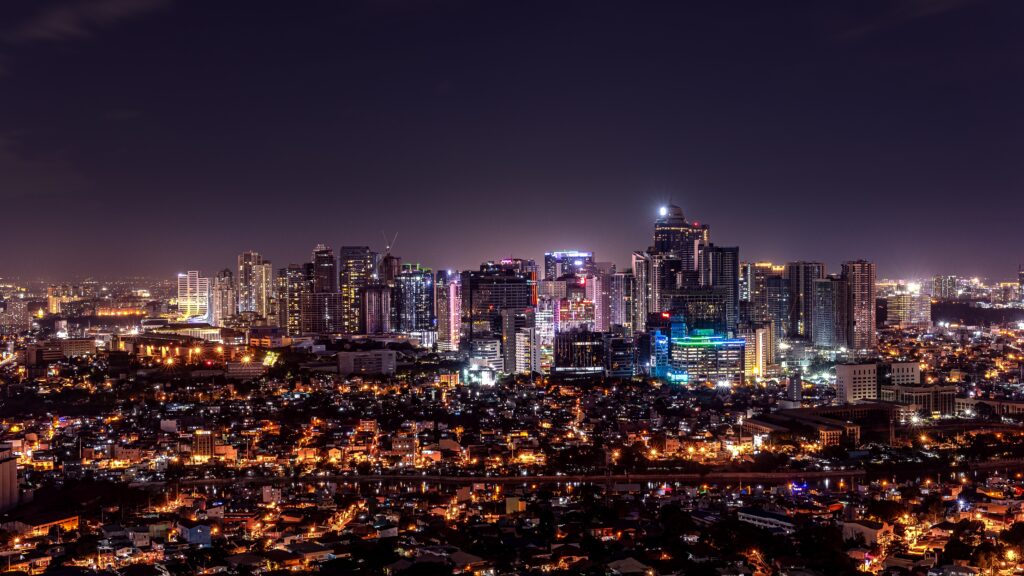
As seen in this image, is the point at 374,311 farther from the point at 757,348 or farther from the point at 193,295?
the point at 757,348

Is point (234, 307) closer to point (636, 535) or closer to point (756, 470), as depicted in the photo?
point (756, 470)

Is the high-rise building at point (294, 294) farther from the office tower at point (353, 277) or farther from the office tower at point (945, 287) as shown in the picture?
the office tower at point (945, 287)

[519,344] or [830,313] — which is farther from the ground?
[830,313]

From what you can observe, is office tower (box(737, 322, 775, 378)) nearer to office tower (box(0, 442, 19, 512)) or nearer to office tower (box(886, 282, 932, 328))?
office tower (box(886, 282, 932, 328))

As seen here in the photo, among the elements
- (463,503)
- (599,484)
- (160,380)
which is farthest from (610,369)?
(463,503)

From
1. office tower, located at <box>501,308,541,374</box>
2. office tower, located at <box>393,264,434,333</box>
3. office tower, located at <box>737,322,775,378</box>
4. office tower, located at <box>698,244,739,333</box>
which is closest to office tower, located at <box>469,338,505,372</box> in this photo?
office tower, located at <box>501,308,541,374</box>

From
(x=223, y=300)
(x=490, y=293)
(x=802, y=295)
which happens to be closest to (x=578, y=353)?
(x=490, y=293)
